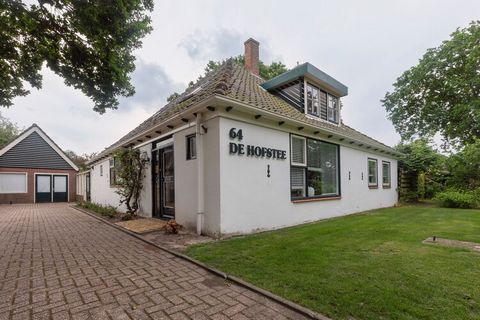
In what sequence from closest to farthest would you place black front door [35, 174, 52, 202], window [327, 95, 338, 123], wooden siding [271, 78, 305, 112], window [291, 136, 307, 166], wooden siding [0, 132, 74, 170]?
window [291, 136, 307, 166]
wooden siding [271, 78, 305, 112]
window [327, 95, 338, 123]
wooden siding [0, 132, 74, 170]
black front door [35, 174, 52, 202]

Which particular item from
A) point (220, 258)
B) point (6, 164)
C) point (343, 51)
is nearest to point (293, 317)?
point (220, 258)

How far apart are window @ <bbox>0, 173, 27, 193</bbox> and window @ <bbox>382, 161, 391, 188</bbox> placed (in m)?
23.8

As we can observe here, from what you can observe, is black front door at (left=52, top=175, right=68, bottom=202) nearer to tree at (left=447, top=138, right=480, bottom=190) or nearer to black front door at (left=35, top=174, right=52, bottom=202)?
black front door at (left=35, top=174, right=52, bottom=202)

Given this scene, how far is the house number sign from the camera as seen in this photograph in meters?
5.59

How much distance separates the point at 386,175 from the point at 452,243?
8.96 m

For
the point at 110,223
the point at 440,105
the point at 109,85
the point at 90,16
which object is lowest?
the point at 110,223

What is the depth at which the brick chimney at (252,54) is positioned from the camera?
11.3 m

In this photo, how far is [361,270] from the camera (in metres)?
3.28

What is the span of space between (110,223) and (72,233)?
1.47 metres

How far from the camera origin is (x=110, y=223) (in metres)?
7.67

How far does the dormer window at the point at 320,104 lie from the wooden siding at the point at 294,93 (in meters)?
0.22

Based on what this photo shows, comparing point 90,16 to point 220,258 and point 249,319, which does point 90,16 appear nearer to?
point 220,258

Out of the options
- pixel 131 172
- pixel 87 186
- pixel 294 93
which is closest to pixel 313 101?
pixel 294 93

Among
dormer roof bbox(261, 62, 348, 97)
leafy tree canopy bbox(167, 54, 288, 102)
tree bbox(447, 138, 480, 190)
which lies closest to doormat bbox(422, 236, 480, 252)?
dormer roof bbox(261, 62, 348, 97)
